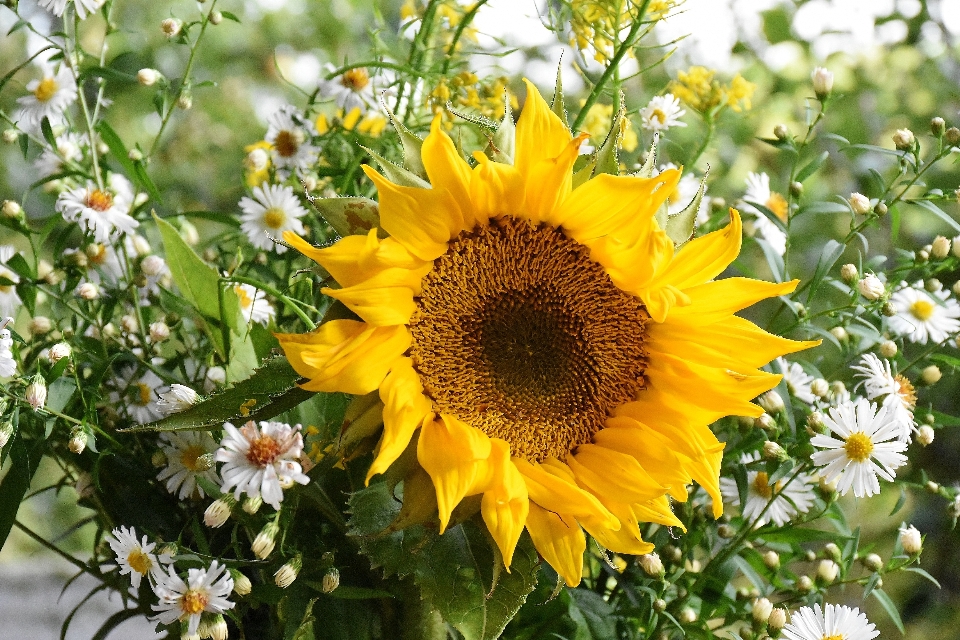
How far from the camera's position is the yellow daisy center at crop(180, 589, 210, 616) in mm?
532

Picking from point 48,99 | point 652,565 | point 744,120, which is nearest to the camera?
point 652,565

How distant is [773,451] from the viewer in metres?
0.60

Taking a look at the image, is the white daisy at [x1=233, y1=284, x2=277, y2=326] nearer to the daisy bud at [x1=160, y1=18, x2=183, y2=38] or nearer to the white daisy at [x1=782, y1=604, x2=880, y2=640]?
the daisy bud at [x1=160, y1=18, x2=183, y2=38]

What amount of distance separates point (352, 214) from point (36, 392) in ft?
0.68

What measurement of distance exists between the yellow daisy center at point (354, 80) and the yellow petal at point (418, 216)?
0.29m

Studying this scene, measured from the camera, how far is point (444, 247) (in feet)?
1.74

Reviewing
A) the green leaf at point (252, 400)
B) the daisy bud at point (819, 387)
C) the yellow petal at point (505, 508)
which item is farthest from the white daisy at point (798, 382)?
the green leaf at point (252, 400)

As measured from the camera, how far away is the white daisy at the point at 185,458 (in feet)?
1.93

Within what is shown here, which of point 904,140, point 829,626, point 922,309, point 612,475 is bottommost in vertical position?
point 829,626

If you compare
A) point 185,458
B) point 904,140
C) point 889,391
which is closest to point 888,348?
point 889,391

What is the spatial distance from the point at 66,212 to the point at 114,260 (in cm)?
8

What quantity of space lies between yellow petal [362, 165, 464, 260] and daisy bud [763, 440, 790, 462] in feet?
0.80

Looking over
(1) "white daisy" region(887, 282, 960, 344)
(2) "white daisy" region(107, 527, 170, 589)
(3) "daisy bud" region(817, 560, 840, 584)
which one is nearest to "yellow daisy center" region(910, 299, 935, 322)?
(1) "white daisy" region(887, 282, 960, 344)

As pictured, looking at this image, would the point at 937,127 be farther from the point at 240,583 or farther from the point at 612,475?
the point at 240,583
